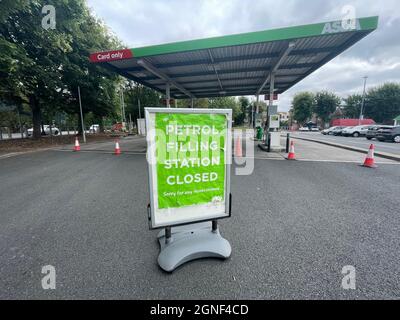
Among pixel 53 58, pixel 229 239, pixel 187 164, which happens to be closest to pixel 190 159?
pixel 187 164

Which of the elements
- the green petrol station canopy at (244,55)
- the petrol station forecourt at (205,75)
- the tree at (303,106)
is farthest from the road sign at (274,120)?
the tree at (303,106)

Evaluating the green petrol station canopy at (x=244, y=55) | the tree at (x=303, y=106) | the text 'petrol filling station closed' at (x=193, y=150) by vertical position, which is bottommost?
the text 'petrol filling station closed' at (x=193, y=150)

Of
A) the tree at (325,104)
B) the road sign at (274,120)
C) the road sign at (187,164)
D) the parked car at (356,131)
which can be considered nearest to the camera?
the road sign at (187,164)

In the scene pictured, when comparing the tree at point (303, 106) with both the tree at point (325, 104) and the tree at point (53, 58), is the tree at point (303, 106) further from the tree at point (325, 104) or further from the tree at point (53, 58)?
the tree at point (53, 58)

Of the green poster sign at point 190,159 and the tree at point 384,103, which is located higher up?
the tree at point 384,103

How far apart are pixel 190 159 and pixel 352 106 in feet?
221

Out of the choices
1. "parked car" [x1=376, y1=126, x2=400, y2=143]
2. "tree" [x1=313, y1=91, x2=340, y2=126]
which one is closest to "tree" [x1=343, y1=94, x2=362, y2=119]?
"tree" [x1=313, y1=91, x2=340, y2=126]

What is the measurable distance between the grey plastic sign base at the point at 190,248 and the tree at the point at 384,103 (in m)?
61.4

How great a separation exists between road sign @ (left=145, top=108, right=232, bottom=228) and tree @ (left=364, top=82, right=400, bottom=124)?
61.2 metres

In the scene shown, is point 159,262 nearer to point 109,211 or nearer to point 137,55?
point 109,211

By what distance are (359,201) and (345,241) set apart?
1916mm

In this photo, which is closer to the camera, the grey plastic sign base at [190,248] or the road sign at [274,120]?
the grey plastic sign base at [190,248]

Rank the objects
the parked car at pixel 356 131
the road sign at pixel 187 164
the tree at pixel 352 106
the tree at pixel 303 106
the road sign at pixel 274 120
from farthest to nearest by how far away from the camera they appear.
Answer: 1. the tree at pixel 303 106
2. the tree at pixel 352 106
3. the parked car at pixel 356 131
4. the road sign at pixel 274 120
5. the road sign at pixel 187 164

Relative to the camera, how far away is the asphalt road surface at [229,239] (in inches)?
73.0
